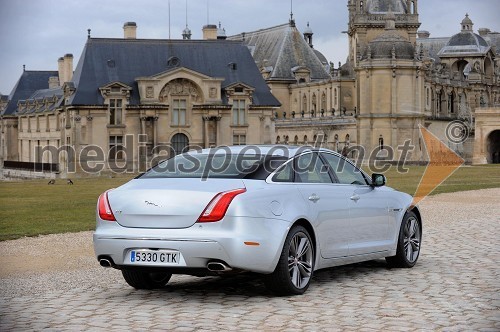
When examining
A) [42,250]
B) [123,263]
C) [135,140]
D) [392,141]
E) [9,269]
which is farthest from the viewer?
[392,141]

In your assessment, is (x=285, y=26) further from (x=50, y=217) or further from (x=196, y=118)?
(x=50, y=217)

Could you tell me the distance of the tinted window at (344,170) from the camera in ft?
37.8

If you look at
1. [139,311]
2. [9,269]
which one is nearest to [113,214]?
[139,311]

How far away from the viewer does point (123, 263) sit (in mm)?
9555

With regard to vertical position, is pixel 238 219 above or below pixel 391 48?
below

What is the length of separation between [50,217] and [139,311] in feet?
44.0

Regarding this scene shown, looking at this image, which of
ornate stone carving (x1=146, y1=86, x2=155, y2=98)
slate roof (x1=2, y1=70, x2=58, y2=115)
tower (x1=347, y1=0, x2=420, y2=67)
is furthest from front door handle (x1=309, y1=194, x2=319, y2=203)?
tower (x1=347, y1=0, x2=420, y2=67)

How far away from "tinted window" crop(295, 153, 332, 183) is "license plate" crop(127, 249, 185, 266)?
1.86m

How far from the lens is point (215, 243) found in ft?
30.1

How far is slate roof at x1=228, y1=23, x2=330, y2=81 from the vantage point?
10488cm

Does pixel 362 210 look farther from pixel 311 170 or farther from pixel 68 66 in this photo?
pixel 68 66

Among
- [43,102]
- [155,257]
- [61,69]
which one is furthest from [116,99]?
[155,257]

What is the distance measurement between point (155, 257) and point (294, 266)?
146 centimetres

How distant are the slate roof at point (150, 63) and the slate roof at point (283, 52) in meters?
38.3
